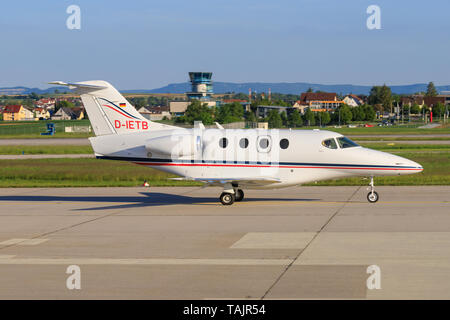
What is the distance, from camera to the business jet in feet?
76.6

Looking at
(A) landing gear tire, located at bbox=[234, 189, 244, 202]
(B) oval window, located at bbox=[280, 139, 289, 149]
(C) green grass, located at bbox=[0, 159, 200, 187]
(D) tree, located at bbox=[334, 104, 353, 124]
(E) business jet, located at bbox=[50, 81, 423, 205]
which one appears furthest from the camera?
(D) tree, located at bbox=[334, 104, 353, 124]

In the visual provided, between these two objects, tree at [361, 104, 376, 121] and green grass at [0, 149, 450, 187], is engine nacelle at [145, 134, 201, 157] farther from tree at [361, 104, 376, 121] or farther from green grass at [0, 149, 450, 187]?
tree at [361, 104, 376, 121]

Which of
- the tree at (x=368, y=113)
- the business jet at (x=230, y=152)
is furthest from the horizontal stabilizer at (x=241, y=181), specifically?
the tree at (x=368, y=113)

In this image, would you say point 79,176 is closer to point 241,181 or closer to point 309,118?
point 241,181

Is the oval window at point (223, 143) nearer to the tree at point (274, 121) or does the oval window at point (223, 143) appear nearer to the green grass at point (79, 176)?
the green grass at point (79, 176)

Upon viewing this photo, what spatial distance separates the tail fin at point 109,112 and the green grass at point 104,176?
17.7 ft

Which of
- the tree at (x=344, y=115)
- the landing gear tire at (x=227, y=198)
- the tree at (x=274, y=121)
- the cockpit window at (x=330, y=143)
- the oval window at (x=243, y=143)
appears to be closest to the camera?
the cockpit window at (x=330, y=143)

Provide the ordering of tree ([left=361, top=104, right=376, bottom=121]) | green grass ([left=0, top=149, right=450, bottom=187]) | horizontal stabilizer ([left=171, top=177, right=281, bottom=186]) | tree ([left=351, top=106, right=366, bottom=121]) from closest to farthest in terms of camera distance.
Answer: horizontal stabilizer ([left=171, top=177, right=281, bottom=186])
green grass ([left=0, top=149, right=450, bottom=187])
tree ([left=351, top=106, right=366, bottom=121])
tree ([left=361, top=104, right=376, bottom=121])

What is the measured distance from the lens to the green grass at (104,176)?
1253 inches

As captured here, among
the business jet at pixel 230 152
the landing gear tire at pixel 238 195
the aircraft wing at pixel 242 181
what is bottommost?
the landing gear tire at pixel 238 195

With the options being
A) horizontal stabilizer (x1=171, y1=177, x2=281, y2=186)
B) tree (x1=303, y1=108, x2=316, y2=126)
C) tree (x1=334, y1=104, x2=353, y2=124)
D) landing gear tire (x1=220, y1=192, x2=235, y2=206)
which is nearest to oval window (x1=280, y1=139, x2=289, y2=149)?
horizontal stabilizer (x1=171, y1=177, x2=281, y2=186)

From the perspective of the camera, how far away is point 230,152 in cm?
2394

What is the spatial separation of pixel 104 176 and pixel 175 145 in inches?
498
